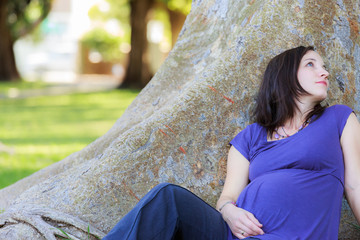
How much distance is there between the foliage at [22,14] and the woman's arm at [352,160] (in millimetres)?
28715

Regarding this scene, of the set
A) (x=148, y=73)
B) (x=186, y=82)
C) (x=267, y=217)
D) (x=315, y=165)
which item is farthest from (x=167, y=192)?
(x=148, y=73)

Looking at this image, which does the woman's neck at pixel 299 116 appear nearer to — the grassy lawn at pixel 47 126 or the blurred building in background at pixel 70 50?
the grassy lawn at pixel 47 126

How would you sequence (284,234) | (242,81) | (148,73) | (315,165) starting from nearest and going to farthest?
(284,234) → (315,165) → (242,81) → (148,73)

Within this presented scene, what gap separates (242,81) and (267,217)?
1015mm

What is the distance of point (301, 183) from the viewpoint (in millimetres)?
2689

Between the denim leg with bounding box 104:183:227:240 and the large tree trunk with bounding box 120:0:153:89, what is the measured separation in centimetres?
2146

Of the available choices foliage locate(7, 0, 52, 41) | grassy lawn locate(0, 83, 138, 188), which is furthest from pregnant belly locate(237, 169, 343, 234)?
foliage locate(7, 0, 52, 41)

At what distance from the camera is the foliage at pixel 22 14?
98.5 feet

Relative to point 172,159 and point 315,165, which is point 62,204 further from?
point 315,165

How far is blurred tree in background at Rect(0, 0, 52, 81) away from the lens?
1110 inches

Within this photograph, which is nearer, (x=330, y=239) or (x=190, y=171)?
(x=330, y=239)

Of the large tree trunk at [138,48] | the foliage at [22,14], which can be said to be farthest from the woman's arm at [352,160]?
the foliage at [22,14]

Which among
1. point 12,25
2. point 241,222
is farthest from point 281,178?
point 12,25

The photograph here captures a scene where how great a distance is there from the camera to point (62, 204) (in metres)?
3.16
